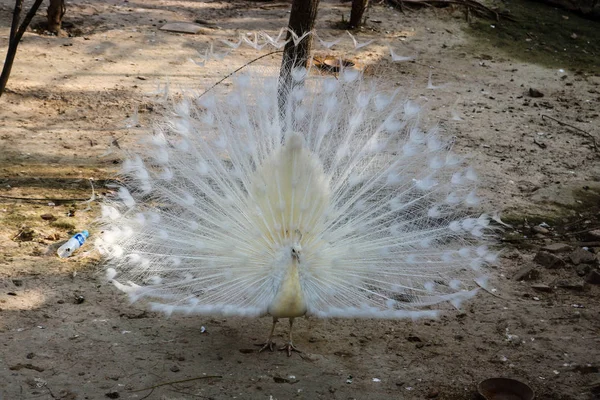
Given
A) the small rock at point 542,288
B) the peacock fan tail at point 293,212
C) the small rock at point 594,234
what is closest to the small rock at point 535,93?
the small rock at point 594,234

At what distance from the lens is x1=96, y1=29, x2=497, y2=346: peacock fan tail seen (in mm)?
4621

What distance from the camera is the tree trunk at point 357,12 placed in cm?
1147

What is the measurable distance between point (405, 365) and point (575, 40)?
369 inches

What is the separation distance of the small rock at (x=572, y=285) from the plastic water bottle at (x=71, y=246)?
3680 millimetres

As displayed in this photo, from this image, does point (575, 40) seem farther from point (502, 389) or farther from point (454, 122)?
point (502, 389)

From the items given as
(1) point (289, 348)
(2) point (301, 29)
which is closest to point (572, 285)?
(1) point (289, 348)

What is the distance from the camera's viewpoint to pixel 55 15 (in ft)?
32.0

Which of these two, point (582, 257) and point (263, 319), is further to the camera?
point (582, 257)

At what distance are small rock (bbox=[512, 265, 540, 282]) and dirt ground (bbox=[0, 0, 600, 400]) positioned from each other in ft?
0.06

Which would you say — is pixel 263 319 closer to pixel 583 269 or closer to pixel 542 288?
pixel 542 288

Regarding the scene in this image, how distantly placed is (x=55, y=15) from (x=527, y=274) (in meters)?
6.98

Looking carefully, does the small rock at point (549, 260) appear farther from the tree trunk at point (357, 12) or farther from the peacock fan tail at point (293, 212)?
the tree trunk at point (357, 12)

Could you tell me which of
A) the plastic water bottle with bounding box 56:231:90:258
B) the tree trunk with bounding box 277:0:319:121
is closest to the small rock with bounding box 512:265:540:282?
the tree trunk with bounding box 277:0:319:121

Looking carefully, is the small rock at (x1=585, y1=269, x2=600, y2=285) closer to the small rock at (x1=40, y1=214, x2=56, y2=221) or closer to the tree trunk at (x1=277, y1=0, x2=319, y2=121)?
the tree trunk at (x1=277, y1=0, x2=319, y2=121)
